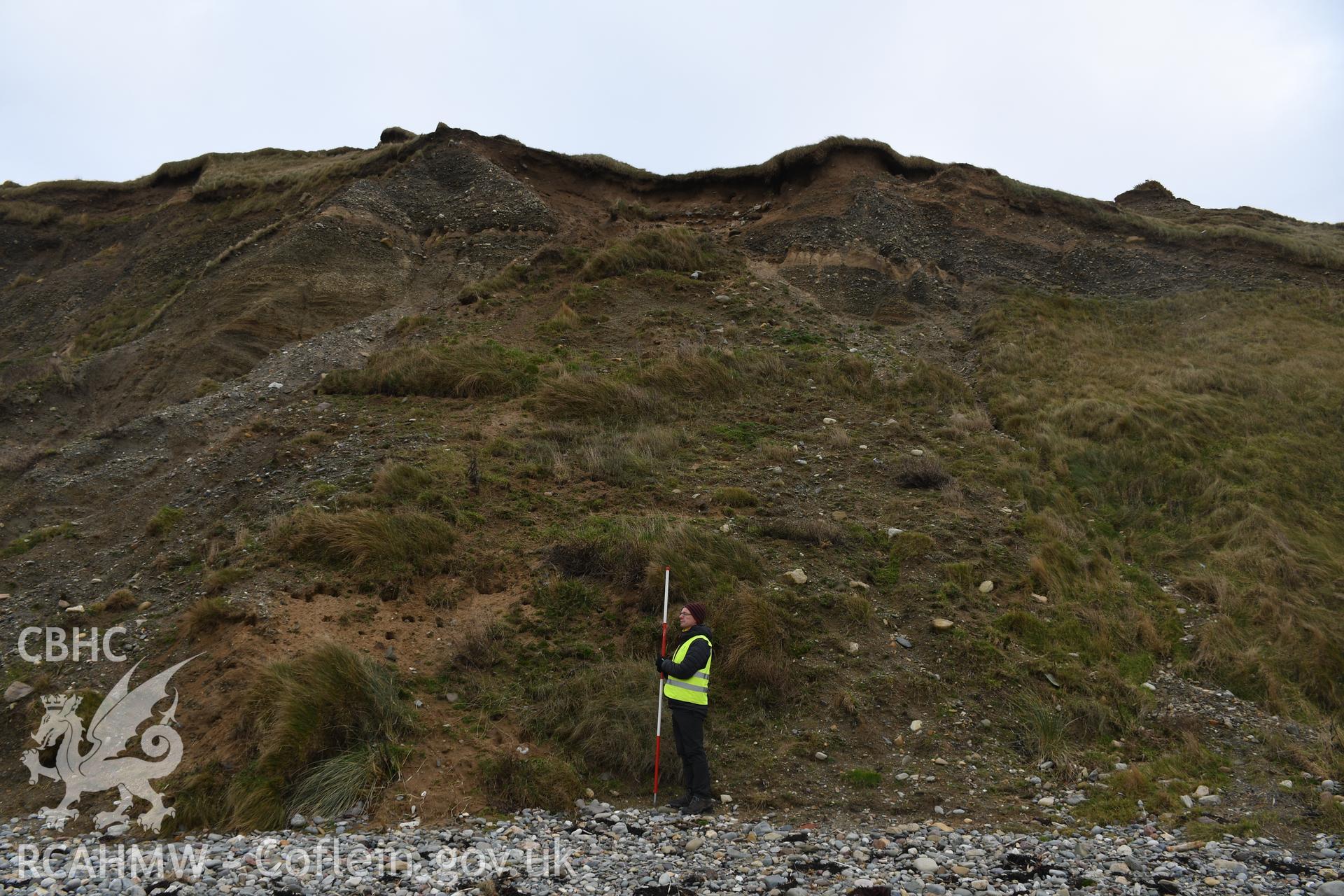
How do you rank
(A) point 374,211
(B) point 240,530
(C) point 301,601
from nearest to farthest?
(C) point 301,601 → (B) point 240,530 → (A) point 374,211

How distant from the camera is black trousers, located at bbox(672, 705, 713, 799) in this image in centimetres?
756

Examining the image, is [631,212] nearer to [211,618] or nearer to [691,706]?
[211,618]

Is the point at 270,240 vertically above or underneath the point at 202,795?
above

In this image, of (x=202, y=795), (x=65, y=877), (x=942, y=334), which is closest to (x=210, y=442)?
(x=202, y=795)

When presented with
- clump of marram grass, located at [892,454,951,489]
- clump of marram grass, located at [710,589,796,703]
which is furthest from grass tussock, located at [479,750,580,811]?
clump of marram grass, located at [892,454,951,489]

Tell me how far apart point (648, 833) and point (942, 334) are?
56.7ft

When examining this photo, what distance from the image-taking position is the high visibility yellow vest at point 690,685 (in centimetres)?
767

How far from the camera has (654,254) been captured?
851 inches

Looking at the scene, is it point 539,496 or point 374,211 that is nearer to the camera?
point 539,496

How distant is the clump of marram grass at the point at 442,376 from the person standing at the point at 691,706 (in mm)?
9022

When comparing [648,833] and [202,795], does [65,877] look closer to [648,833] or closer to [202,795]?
[202,795]

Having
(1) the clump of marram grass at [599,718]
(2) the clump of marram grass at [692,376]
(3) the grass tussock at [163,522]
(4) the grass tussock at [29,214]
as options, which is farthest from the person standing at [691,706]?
(4) the grass tussock at [29,214]

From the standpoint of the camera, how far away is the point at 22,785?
7.68m

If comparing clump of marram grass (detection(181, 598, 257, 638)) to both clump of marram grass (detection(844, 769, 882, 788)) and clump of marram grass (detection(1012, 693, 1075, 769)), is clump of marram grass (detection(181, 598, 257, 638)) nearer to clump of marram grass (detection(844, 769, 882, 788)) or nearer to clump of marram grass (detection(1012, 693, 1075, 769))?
clump of marram grass (detection(844, 769, 882, 788))
